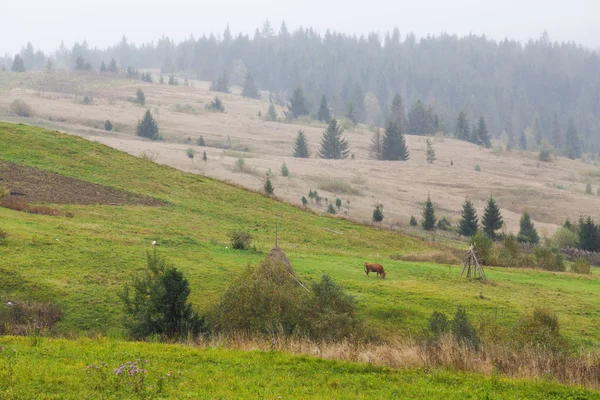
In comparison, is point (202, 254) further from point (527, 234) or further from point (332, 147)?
point (332, 147)

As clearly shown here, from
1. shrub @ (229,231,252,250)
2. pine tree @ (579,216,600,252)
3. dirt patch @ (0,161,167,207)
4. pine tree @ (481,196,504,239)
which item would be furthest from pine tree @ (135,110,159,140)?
shrub @ (229,231,252,250)

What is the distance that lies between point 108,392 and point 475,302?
18287 mm

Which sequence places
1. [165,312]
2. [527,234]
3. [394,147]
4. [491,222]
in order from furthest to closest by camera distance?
1. [394,147]
2. [527,234]
3. [491,222]
4. [165,312]

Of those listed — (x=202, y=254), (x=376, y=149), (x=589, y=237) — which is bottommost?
(x=202, y=254)

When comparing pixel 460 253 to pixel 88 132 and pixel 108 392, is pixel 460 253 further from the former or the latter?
pixel 88 132

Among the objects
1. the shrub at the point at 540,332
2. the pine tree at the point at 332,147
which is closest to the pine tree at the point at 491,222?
the shrub at the point at 540,332

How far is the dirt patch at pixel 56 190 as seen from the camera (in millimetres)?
40250

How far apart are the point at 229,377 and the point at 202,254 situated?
61.4 ft

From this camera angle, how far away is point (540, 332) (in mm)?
19953

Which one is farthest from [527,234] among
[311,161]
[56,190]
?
[311,161]

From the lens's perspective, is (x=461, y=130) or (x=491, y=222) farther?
(x=461, y=130)

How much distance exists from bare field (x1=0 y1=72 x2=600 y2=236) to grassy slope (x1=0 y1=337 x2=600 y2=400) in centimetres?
6067

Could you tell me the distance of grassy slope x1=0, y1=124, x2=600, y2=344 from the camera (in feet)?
77.6

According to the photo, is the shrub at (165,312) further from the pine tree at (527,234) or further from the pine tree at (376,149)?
the pine tree at (376,149)
